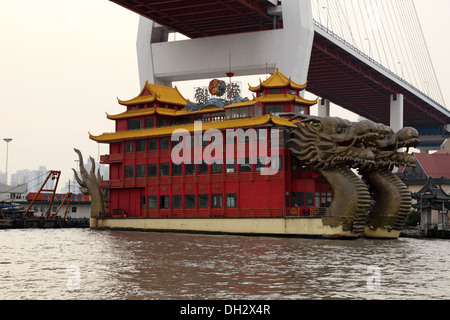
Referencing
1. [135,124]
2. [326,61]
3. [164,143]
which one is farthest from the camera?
→ [326,61]

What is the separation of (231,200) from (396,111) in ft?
152

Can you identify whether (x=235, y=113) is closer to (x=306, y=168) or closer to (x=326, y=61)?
(x=306, y=168)

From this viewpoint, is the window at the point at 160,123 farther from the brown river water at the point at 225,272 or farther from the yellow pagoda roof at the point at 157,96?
the brown river water at the point at 225,272

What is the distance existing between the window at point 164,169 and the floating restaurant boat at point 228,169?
0.08 metres

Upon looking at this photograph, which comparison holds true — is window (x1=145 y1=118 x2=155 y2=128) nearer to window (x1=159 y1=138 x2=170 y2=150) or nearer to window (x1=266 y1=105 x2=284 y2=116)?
window (x1=159 y1=138 x2=170 y2=150)

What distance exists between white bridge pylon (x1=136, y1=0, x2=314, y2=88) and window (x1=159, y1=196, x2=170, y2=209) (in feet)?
46.9

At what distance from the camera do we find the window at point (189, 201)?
1864 inches

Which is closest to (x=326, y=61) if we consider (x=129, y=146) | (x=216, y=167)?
(x=129, y=146)

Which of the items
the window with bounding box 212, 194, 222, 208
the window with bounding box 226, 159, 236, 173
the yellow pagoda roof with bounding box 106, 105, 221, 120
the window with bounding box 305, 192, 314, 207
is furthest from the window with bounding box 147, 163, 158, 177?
the window with bounding box 305, 192, 314, 207

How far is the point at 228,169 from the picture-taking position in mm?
44812

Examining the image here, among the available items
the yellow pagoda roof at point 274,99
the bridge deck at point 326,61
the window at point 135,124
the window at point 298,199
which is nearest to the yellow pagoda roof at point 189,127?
the window at point 135,124

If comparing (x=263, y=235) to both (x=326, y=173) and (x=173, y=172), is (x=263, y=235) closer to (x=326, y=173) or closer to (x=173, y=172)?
(x=326, y=173)
